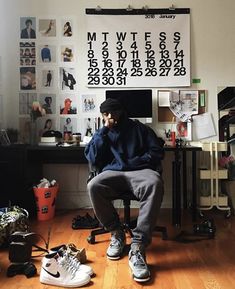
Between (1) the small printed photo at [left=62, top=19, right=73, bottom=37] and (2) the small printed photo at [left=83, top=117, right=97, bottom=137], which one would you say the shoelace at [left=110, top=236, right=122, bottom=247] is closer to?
(2) the small printed photo at [left=83, top=117, right=97, bottom=137]

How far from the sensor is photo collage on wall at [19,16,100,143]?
135 inches

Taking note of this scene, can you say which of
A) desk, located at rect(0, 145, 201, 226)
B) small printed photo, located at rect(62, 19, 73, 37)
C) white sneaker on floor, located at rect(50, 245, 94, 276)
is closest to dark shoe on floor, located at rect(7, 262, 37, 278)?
white sneaker on floor, located at rect(50, 245, 94, 276)

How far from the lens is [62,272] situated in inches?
66.9

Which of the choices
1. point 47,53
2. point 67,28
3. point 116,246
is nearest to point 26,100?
point 47,53

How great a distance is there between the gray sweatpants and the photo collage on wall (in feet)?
4.45

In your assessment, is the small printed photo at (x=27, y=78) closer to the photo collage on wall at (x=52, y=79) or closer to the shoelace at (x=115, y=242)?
the photo collage on wall at (x=52, y=79)

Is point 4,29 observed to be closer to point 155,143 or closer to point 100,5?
point 100,5

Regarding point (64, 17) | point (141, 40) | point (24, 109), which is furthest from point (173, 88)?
point (24, 109)

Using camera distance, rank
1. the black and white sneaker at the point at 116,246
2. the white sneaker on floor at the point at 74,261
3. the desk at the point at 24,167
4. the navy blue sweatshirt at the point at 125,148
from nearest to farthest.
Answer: the white sneaker on floor at the point at 74,261 < the black and white sneaker at the point at 116,246 < the navy blue sweatshirt at the point at 125,148 < the desk at the point at 24,167

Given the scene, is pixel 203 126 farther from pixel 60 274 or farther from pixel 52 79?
pixel 60 274

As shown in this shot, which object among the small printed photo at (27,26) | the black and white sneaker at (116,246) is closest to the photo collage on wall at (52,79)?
the small printed photo at (27,26)

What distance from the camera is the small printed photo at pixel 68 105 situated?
3438 mm

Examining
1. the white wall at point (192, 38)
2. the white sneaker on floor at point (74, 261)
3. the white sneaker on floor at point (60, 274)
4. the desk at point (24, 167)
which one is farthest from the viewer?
the white wall at point (192, 38)

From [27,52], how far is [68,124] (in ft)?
3.00
